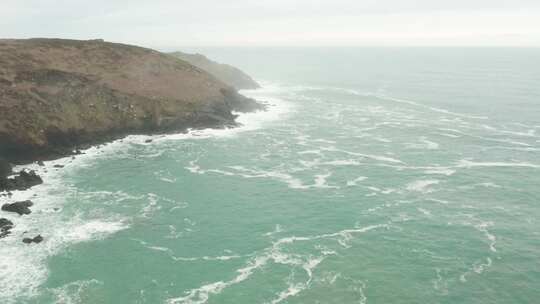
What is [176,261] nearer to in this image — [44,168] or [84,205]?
[84,205]

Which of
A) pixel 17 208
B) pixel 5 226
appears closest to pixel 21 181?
pixel 17 208

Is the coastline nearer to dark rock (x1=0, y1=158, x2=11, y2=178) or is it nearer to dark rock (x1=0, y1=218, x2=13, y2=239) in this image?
dark rock (x1=0, y1=218, x2=13, y2=239)

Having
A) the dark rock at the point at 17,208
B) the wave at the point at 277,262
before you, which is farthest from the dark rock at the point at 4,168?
the wave at the point at 277,262

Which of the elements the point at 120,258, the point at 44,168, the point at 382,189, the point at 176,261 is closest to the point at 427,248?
the point at 382,189

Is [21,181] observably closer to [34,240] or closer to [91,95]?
[34,240]

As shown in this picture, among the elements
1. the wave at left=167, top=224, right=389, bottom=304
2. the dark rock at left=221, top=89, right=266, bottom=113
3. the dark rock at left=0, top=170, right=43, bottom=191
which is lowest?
the wave at left=167, top=224, right=389, bottom=304

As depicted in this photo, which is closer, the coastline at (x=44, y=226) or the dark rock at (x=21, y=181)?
the coastline at (x=44, y=226)

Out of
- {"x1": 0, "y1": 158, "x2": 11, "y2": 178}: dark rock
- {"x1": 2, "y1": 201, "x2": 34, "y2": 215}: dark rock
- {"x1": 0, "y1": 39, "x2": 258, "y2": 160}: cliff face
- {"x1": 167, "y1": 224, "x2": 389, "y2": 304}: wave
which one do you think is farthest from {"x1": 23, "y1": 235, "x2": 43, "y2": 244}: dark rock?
{"x1": 0, "y1": 39, "x2": 258, "y2": 160}: cliff face

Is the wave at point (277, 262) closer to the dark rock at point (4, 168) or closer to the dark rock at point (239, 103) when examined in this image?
Answer: the dark rock at point (4, 168)
